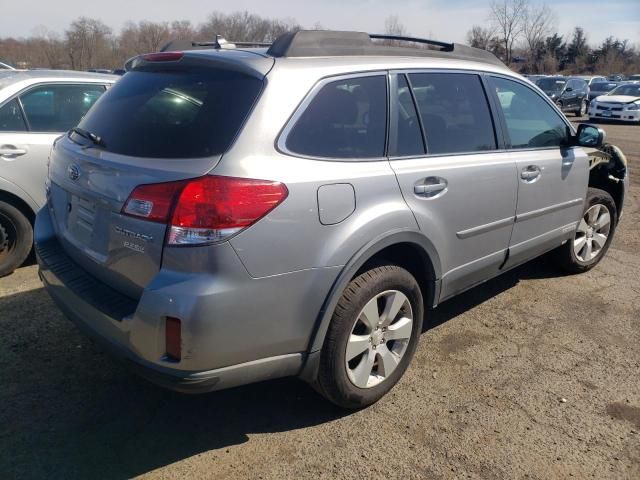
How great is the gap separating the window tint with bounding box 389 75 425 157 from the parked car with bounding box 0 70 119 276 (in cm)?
313

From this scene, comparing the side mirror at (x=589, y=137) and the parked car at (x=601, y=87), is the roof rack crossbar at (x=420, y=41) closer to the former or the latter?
the side mirror at (x=589, y=137)

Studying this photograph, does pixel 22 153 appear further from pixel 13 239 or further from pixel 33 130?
pixel 13 239

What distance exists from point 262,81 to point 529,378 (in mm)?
2285

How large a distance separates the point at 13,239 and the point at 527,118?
4.14 meters

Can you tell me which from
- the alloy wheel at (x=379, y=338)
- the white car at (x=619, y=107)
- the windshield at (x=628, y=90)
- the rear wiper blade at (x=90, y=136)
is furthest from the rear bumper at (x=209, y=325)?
the windshield at (x=628, y=90)

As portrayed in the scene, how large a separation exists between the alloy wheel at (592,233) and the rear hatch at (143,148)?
11.6ft

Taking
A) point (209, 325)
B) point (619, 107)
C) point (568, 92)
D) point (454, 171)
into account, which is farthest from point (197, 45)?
point (568, 92)

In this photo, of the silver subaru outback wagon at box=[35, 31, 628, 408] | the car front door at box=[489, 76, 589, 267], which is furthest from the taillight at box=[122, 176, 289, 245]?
the car front door at box=[489, 76, 589, 267]

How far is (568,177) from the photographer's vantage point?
13.8 ft

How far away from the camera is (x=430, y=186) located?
296 cm

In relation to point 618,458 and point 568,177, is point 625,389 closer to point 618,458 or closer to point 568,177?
point 618,458

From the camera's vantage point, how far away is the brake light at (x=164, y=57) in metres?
2.71

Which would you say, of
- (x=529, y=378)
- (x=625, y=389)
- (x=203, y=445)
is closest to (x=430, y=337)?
(x=529, y=378)

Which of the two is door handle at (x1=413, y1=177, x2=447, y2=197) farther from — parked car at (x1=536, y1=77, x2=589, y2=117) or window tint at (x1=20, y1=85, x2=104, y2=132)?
parked car at (x1=536, y1=77, x2=589, y2=117)
